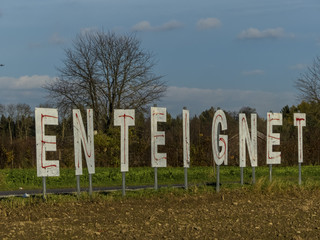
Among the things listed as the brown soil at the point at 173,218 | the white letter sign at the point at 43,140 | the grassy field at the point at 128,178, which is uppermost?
the white letter sign at the point at 43,140

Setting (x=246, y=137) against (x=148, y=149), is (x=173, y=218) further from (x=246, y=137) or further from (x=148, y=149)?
(x=148, y=149)

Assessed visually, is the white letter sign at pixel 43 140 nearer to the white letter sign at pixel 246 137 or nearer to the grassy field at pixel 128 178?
the white letter sign at pixel 246 137

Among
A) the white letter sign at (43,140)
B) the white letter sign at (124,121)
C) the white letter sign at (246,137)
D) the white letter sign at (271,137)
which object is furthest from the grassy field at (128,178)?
the white letter sign at (43,140)

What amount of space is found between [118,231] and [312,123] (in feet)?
112

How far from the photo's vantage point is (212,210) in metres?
14.3

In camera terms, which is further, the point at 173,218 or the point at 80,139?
the point at 80,139

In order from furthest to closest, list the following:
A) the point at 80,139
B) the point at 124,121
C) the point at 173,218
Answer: the point at 124,121, the point at 80,139, the point at 173,218

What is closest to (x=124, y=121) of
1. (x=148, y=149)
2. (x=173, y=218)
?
(x=173, y=218)

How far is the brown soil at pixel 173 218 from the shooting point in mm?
10992

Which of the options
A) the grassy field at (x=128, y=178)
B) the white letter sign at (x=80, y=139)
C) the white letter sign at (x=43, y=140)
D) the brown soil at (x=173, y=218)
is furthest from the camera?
the grassy field at (x=128, y=178)

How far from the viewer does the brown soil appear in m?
11.0

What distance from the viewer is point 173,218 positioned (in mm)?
12844

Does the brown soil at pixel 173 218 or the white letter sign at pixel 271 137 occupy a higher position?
the white letter sign at pixel 271 137

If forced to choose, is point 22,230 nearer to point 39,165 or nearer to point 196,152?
point 39,165
